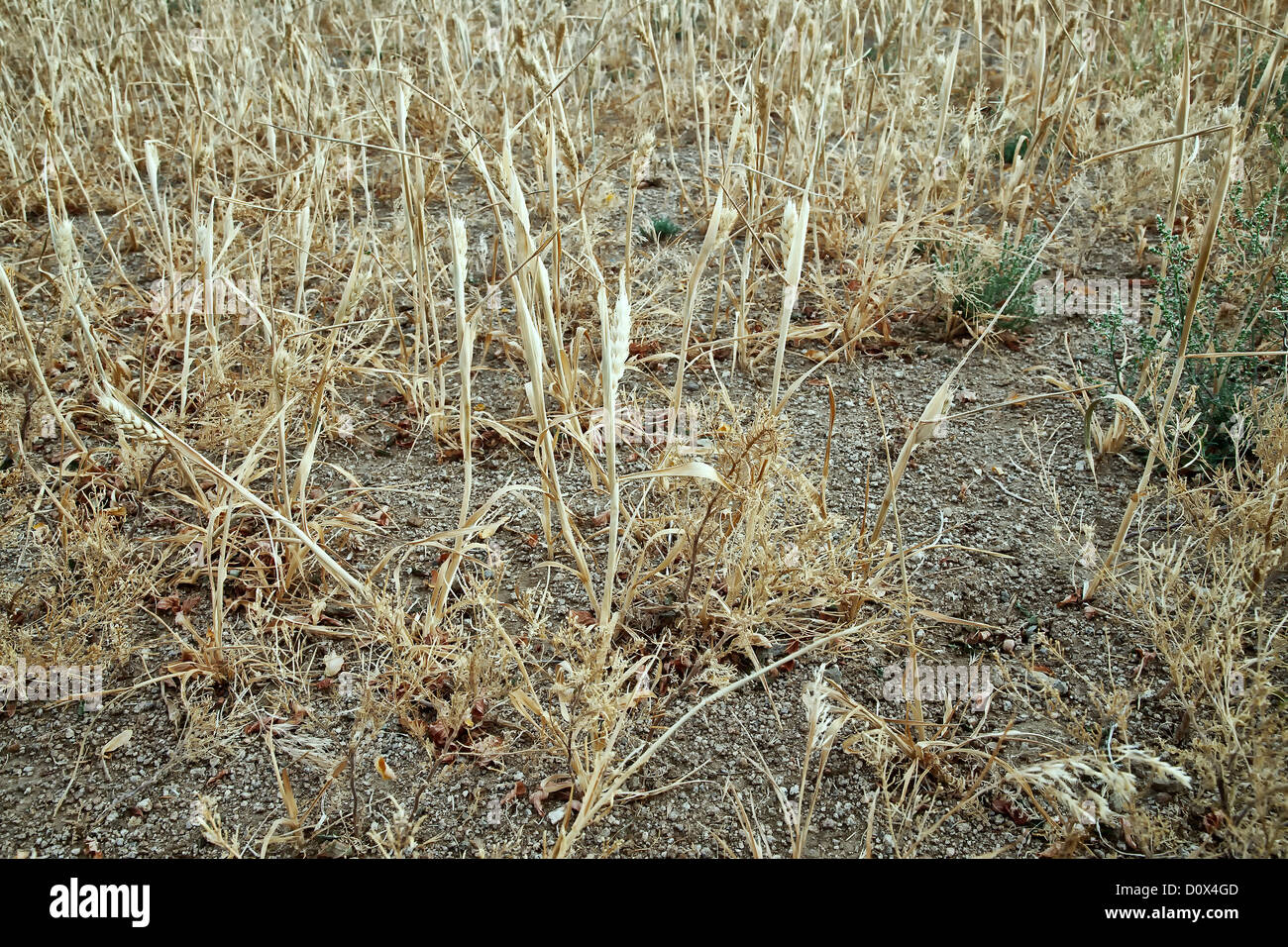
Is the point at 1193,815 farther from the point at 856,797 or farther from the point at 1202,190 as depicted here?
the point at 1202,190

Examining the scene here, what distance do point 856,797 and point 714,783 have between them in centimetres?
19

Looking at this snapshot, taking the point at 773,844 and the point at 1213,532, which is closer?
the point at 773,844

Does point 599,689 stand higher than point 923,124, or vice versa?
point 923,124

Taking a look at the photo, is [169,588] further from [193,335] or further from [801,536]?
[801,536]

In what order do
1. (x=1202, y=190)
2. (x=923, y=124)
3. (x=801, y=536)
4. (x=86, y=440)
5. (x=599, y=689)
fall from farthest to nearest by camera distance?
(x=923, y=124)
(x=1202, y=190)
(x=86, y=440)
(x=801, y=536)
(x=599, y=689)

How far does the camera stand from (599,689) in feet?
3.96

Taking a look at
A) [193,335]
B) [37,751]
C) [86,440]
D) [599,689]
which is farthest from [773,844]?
[193,335]

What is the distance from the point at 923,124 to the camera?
2.52 m

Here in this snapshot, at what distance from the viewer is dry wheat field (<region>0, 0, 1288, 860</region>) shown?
1261mm

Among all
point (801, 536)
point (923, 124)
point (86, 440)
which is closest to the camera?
point (801, 536)

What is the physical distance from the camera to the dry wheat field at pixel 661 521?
126 cm

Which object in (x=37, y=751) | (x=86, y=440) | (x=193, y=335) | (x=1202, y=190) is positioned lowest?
(x=37, y=751)

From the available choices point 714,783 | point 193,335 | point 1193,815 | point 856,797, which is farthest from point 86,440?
point 1193,815

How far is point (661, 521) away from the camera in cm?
152
